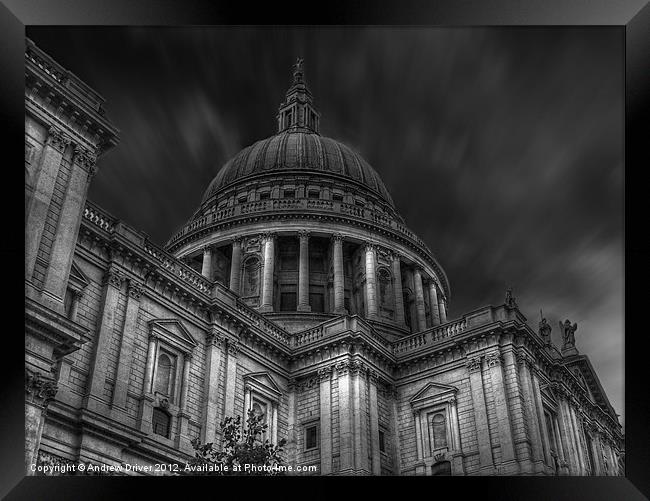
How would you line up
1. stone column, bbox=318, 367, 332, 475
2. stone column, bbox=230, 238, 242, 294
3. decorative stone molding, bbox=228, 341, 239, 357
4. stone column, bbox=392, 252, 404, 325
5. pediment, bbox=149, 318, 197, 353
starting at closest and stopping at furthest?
pediment, bbox=149, 318, 197, 353 < decorative stone molding, bbox=228, 341, 239, 357 < stone column, bbox=318, 367, 332, 475 < stone column, bbox=230, 238, 242, 294 < stone column, bbox=392, 252, 404, 325

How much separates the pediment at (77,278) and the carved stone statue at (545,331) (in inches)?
933

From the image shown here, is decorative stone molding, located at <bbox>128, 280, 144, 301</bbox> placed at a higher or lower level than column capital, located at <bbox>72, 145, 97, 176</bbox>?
lower

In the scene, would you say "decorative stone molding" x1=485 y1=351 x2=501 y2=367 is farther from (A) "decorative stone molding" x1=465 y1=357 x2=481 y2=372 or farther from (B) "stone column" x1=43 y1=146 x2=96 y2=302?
(B) "stone column" x1=43 y1=146 x2=96 y2=302

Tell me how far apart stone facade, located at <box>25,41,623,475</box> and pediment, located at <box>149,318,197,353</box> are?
62 millimetres

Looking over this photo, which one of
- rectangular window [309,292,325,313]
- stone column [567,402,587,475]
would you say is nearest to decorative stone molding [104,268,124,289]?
rectangular window [309,292,325,313]

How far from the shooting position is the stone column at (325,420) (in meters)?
32.3

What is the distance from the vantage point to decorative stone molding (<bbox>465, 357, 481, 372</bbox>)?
110 ft

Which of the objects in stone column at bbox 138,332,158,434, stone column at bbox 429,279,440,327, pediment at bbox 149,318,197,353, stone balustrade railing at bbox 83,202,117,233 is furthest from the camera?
stone column at bbox 429,279,440,327

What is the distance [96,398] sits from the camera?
2484 centimetres

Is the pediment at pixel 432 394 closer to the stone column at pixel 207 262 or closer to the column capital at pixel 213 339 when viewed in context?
the column capital at pixel 213 339

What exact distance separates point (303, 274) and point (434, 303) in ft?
36.8
